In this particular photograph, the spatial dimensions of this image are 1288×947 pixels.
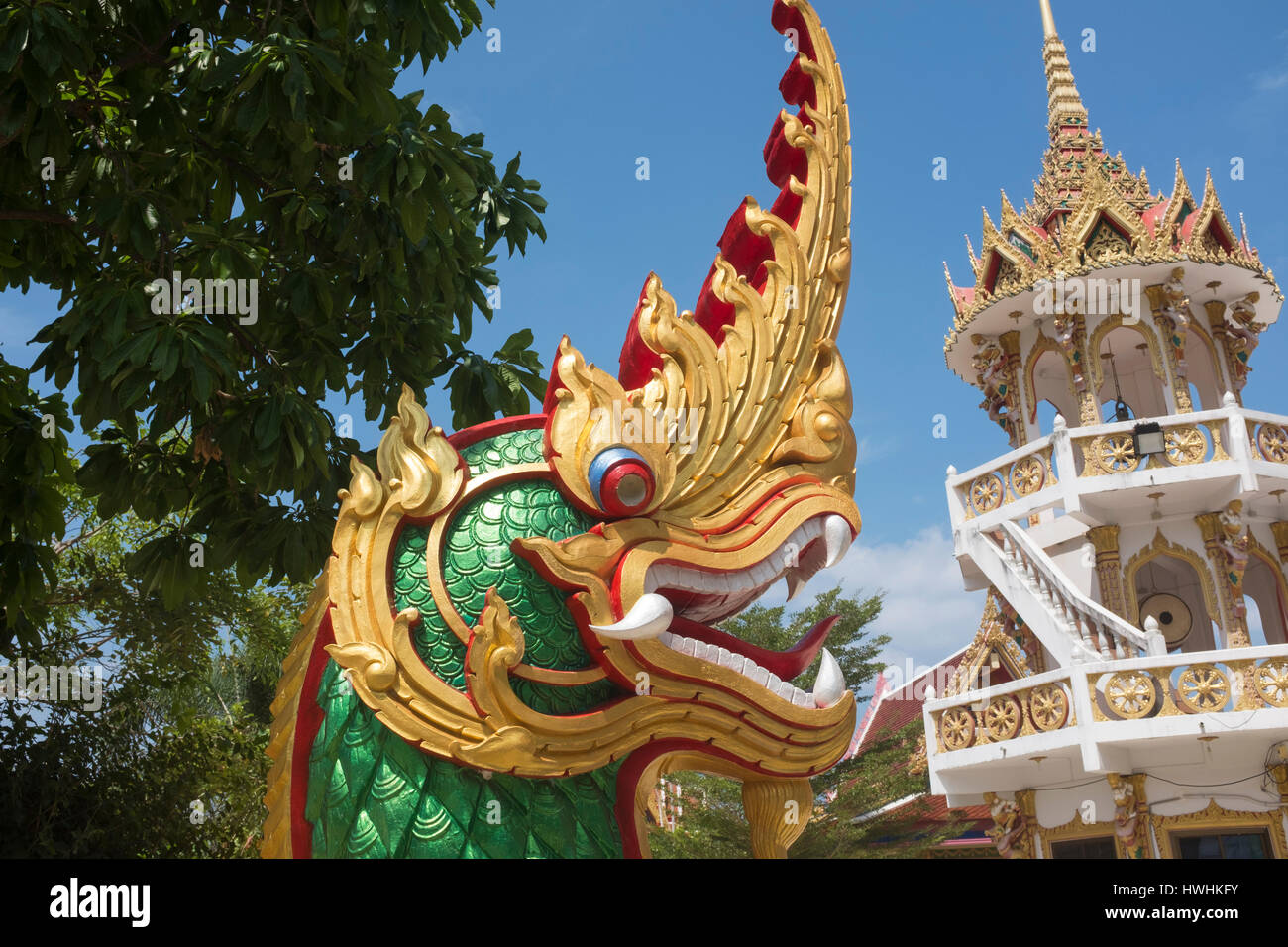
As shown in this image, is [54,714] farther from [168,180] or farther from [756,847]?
[756,847]

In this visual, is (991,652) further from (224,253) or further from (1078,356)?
(224,253)

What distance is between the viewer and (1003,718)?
35.2ft

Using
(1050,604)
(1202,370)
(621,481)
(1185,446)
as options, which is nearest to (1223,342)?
(1202,370)

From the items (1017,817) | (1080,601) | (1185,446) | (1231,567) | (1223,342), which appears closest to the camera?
(1080,601)

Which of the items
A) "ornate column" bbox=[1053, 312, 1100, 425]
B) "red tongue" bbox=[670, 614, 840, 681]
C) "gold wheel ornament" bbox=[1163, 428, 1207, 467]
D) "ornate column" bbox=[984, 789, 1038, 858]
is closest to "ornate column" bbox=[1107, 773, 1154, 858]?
"ornate column" bbox=[984, 789, 1038, 858]

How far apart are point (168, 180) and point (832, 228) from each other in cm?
301

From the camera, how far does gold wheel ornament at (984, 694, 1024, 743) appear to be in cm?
1060

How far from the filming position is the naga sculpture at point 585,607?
1.81 meters

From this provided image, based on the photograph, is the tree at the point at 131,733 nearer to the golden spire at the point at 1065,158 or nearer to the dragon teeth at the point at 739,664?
the dragon teeth at the point at 739,664

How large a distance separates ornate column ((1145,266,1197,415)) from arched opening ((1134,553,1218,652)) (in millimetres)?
2001
